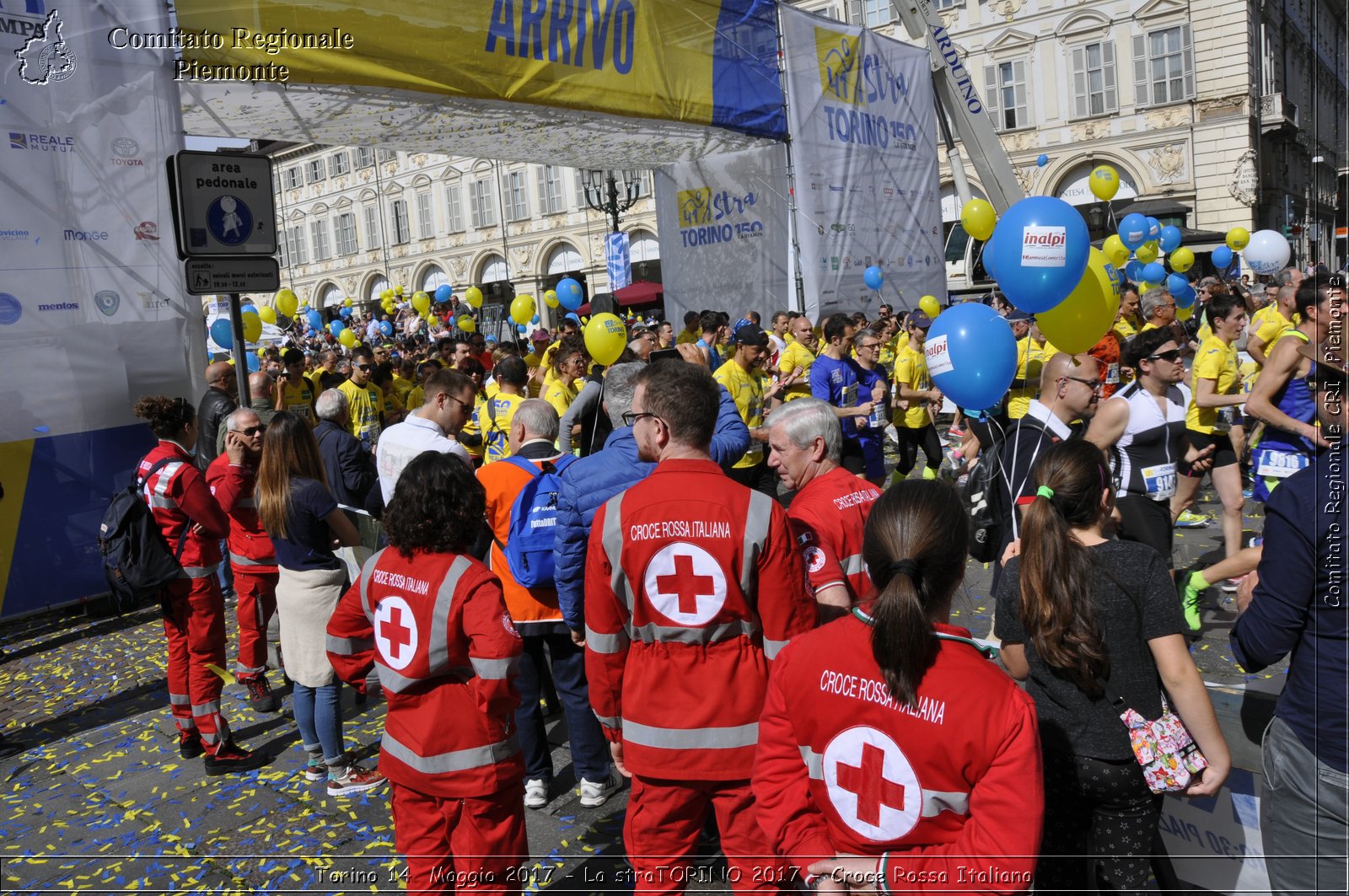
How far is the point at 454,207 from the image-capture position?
4588 cm

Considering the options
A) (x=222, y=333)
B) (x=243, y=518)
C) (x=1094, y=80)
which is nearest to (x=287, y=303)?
(x=222, y=333)

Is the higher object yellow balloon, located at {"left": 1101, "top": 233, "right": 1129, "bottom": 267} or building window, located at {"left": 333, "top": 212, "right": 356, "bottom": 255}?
building window, located at {"left": 333, "top": 212, "right": 356, "bottom": 255}

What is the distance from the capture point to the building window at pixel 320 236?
52.0 metres

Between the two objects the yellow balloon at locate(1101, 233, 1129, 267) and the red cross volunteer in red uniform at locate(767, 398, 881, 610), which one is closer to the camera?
the red cross volunteer in red uniform at locate(767, 398, 881, 610)

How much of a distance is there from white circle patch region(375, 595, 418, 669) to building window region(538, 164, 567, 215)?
135 ft

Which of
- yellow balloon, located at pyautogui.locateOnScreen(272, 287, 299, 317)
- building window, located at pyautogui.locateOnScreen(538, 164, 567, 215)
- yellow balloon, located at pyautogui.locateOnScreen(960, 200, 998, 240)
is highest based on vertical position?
building window, located at pyautogui.locateOnScreen(538, 164, 567, 215)

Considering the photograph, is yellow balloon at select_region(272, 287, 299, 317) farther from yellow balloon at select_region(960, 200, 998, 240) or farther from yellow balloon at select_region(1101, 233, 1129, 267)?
yellow balloon at select_region(1101, 233, 1129, 267)

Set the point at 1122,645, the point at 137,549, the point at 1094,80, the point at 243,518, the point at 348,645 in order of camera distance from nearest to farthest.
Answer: the point at 1122,645, the point at 348,645, the point at 137,549, the point at 243,518, the point at 1094,80

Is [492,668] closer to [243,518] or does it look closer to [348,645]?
[348,645]

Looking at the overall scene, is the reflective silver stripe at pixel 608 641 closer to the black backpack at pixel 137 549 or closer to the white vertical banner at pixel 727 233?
the black backpack at pixel 137 549

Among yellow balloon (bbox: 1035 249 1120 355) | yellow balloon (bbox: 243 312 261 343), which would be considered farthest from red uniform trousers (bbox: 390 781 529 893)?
yellow balloon (bbox: 243 312 261 343)

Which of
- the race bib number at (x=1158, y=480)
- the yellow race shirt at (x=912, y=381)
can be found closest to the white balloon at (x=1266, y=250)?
the yellow race shirt at (x=912, y=381)

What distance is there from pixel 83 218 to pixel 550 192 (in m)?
36.8

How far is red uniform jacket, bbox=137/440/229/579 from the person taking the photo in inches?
183
